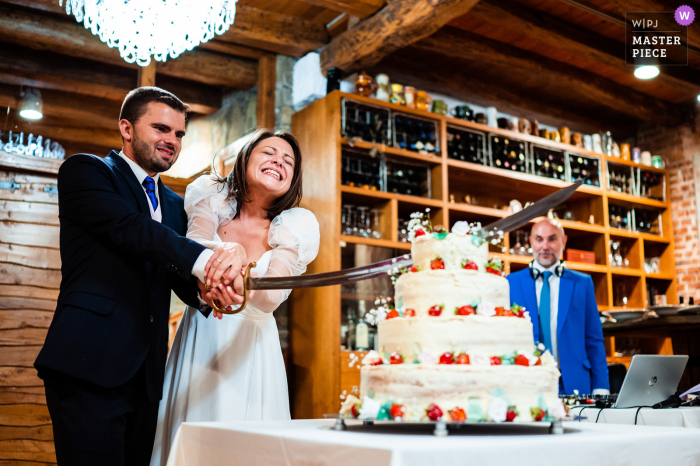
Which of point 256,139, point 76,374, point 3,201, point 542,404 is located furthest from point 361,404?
point 3,201

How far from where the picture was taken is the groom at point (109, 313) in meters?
1.62

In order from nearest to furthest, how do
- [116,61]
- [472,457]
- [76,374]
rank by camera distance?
[472,457]
[76,374]
[116,61]

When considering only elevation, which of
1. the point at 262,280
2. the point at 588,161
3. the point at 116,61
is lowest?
the point at 262,280

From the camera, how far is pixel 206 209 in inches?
86.8

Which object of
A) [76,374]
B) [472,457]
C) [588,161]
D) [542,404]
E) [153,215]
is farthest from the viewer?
[588,161]

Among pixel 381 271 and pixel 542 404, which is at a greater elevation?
pixel 381 271

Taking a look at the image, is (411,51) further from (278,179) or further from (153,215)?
(153,215)

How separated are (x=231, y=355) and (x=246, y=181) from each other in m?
0.63

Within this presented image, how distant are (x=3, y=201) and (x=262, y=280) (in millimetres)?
3138

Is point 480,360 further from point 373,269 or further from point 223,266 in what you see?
point 223,266

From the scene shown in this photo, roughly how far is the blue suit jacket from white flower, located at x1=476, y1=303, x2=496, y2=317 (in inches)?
75.1

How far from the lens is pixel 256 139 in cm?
234

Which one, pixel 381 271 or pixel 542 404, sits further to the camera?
pixel 381 271

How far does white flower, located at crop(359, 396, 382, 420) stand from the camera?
1.29 metres
